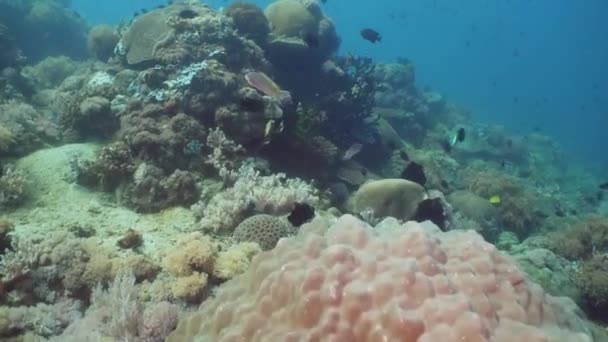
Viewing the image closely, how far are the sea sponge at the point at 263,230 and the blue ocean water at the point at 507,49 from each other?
5219 cm

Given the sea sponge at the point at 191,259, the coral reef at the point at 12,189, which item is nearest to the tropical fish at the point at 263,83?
the sea sponge at the point at 191,259

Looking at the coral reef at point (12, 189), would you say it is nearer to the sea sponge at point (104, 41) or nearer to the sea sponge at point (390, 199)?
the sea sponge at point (390, 199)

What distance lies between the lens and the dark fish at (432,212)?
26.6 ft

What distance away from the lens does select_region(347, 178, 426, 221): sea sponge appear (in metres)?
8.50

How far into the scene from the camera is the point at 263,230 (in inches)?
248

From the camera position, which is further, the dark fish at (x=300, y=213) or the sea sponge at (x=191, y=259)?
the dark fish at (x=300, y=213)

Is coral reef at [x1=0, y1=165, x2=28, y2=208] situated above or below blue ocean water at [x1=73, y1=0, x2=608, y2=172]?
below

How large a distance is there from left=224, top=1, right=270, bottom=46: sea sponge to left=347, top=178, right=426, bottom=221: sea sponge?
6.63 metres

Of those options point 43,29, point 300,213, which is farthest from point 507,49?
point 300,213

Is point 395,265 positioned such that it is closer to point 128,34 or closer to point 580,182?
point 128,34

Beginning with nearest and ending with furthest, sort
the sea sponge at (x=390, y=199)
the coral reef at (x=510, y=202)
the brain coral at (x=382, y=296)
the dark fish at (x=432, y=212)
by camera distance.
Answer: the brain coral at (x=382, y=296) < the dark fish at (x=432, y=212) < the sea sponge at (x=390, y=199) < the coral reef at (x=510, y=202)

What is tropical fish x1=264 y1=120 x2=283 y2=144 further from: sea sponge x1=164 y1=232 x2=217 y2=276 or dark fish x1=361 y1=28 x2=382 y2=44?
dark fish x1=361 y1=28 x2=382 y2=44

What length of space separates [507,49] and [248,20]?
18003 centimetres

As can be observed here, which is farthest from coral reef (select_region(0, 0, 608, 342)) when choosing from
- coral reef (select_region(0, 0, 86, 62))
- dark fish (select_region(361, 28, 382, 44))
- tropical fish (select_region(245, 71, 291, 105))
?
coral reef (select_region(0, 0, 86, 62))
